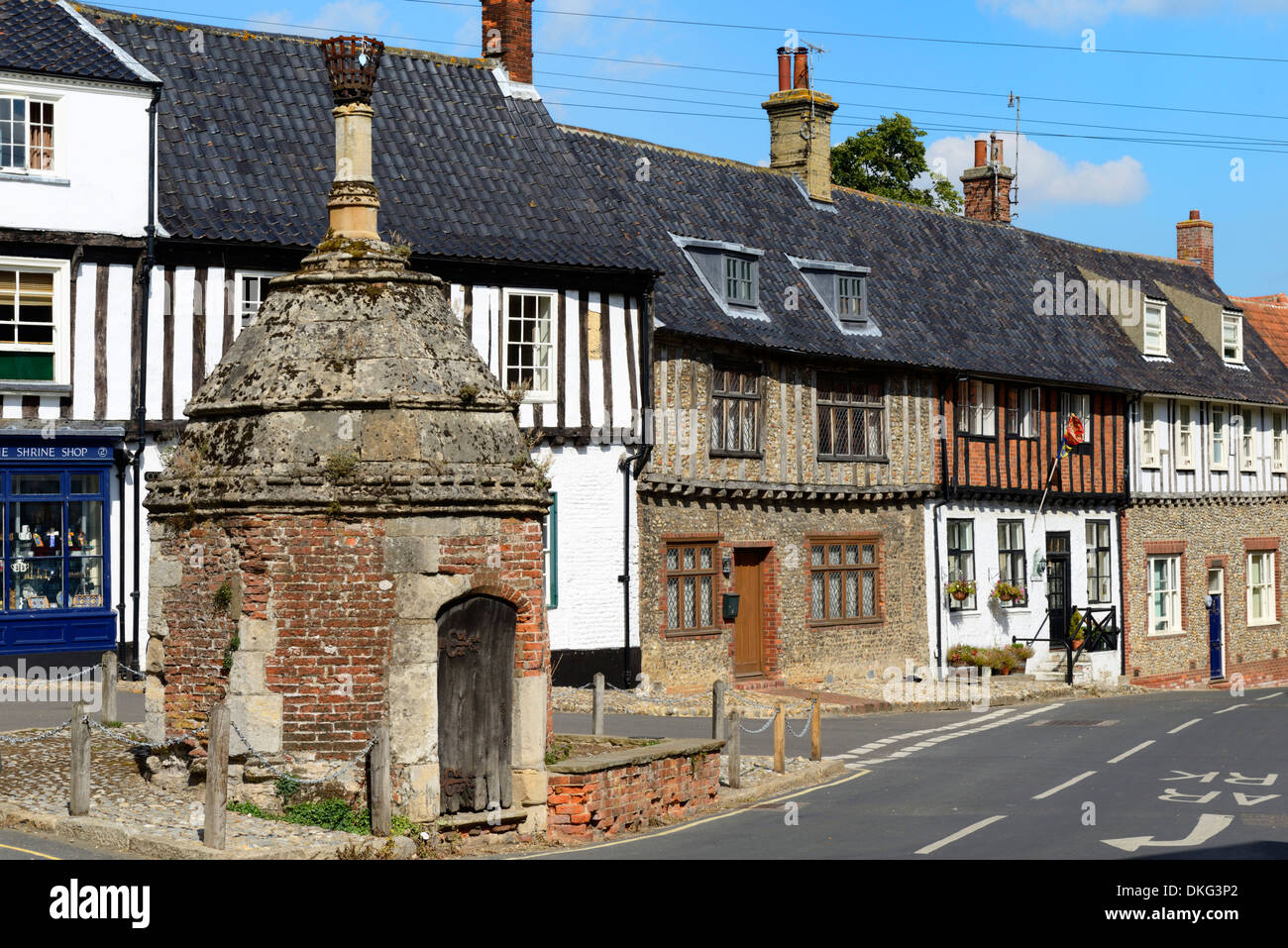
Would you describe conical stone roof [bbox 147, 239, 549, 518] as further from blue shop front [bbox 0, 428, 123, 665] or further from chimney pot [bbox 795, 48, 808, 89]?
chimney pot [bbox 795, 48, 808, 89]

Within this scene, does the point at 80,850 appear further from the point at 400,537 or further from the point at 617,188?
the point at 617,188

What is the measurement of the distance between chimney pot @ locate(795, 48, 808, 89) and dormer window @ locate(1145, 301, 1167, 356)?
1189 cm

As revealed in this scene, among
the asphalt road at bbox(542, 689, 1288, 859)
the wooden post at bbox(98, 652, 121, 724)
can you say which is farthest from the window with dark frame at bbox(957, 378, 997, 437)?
the wooden post at bbox(98, 652, 121, 724)

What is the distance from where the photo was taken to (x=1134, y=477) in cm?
3953

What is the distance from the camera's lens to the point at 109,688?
1923 cm

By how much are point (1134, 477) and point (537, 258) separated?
19.8 metres

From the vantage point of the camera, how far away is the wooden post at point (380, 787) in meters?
13.2

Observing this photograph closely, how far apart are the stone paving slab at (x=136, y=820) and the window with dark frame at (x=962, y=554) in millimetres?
21367

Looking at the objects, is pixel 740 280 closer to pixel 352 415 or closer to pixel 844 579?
pixel 844 579

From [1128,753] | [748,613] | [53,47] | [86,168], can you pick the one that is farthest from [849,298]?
[53,47]

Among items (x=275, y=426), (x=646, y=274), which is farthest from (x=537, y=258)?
(x=275, y=426)

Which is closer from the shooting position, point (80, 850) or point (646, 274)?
point (80, 850)

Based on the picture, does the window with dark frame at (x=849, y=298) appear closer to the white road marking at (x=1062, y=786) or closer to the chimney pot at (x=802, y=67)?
the chimney pot at (x=802, y=67)

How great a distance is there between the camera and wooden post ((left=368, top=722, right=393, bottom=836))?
43.3ft
